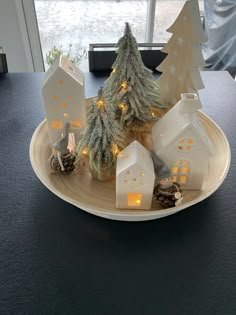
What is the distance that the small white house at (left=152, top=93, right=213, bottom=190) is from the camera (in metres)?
0.75

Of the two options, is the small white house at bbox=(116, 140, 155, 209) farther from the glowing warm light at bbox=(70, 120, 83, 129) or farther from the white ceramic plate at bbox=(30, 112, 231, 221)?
the glowing warm light at bbox=(70, 120, 83, 129)

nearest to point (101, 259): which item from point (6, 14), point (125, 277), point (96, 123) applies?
point (125, 277)

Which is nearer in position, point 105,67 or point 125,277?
point 125,277

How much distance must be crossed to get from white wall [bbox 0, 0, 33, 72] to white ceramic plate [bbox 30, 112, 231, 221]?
59.3 inches

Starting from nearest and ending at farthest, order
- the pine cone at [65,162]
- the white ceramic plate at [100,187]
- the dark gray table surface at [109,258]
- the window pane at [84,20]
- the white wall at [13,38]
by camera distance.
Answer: the dark gray table surface at [109,258]
the white ceramic plate at [100,187]
the pine cone at [65,162]
the white wall at [13,38]
the window pane at [84,20]

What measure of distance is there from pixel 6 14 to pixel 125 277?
6.61 feet

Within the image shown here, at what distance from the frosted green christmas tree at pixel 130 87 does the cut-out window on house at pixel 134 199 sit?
256 millimetres

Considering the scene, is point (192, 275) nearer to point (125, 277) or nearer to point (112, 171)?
point (125, 277)

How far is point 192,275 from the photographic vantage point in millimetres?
674

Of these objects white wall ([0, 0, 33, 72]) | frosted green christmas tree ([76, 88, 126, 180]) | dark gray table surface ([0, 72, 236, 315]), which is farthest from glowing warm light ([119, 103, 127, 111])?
white wall ([0, 0, 33, 72])

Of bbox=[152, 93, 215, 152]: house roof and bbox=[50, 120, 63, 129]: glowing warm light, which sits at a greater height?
bbox=[152, 93, 215, 152]: house roof

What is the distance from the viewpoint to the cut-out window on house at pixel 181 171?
797 mm

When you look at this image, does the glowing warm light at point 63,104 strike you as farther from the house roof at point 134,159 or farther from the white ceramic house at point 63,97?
the house roof at point 134,159

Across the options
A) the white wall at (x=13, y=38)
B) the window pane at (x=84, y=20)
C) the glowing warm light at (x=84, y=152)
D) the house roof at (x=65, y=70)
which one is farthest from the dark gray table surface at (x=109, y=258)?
the window pane at (x=84, y=20)
